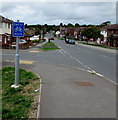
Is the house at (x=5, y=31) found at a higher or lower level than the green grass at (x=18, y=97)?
higher

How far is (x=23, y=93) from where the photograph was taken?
6637mm

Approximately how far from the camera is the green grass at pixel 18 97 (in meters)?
4.78

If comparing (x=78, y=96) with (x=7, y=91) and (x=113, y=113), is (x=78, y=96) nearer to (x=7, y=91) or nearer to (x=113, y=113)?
(x=113, y=113)

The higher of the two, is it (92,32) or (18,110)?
(92,32)

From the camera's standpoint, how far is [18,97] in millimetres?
6086

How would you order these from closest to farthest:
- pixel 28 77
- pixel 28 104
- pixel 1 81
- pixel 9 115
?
1. pixel 9 115
2. pixel 28 104
3. pixel 1 81
4. pixel 28 77

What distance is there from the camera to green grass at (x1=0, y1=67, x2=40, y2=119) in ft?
15.7

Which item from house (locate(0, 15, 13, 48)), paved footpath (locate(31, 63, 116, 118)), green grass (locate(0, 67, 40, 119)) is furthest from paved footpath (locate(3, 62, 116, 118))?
house (locate(0, 15, 13, 48))

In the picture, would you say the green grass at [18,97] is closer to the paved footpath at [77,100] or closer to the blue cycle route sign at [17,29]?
the paved footpath at [77,100]

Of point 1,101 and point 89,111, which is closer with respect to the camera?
point 89,111

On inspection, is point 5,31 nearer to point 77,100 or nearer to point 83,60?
point 83,60

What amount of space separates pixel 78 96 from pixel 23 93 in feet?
6.50

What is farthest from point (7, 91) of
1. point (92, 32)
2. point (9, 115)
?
point (92, 32)

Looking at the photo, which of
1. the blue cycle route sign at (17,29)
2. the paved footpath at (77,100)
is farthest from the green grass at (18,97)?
the blue cycle route sign at (17,29)
